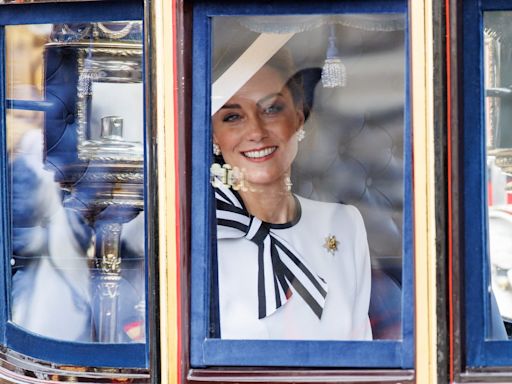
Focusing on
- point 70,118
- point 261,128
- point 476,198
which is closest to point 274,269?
point 261,128

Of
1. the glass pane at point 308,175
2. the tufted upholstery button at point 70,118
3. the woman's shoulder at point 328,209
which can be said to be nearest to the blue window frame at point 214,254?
the glass pane at point 308,175

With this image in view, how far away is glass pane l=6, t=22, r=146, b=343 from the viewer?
2562 millimetres

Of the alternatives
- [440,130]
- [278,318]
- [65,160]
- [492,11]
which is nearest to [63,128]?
[65,160]

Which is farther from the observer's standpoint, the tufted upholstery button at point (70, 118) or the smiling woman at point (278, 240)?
the tufted upholstery button at point (70, 118)

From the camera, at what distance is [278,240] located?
8.23 ft

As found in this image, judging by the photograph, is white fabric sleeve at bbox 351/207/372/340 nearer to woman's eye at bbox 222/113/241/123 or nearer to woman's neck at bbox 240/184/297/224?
woman's neck at bbox 240/184/297/224

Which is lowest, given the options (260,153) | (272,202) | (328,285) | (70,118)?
(328,285)

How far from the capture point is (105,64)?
257 cm

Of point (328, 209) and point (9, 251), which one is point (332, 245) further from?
point (9, 251)

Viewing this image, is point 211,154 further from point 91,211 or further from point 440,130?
point 440,130

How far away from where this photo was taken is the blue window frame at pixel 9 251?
2.52 meters

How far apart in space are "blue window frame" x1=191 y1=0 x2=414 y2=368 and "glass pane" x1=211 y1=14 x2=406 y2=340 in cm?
2

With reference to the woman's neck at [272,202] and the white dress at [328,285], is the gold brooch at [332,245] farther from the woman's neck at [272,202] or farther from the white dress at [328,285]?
the woman's neck at [272,202]

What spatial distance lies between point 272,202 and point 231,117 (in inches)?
9.6
